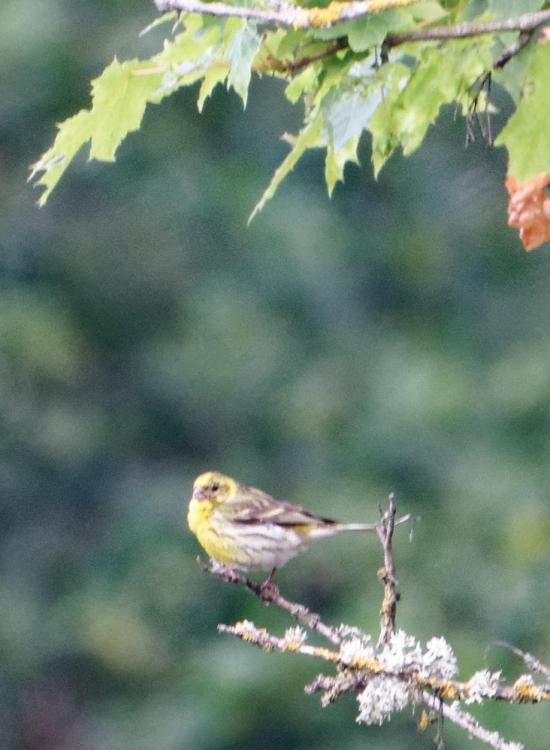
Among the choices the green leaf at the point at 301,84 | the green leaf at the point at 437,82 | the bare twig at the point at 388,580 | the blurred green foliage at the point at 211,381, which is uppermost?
the blurred green foliage at the point at 211,381

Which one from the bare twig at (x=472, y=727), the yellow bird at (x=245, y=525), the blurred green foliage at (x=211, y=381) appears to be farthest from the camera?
the blurred green foliage at (x=211, y=381)

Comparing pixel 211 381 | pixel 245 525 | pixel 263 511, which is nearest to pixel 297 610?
pixel 245 525

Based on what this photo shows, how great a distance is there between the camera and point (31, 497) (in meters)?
8.72

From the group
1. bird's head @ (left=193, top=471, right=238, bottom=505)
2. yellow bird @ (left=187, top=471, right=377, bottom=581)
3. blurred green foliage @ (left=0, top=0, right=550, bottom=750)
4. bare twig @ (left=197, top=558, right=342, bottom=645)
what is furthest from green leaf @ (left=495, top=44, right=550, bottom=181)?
blurred green foliage @ (left=0, top=0, right=550, bottom=750)

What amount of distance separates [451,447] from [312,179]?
1496 millimetres

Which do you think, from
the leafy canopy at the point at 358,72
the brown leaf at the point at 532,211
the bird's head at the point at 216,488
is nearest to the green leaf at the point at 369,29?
the leafy canopy at the point at 358,72

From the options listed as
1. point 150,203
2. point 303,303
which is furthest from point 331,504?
point 150,203

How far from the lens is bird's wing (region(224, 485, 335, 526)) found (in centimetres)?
386

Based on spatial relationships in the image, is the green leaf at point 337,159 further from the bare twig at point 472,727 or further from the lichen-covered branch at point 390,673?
the bare twig at point 472,727

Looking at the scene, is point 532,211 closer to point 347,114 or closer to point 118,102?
point 347,114

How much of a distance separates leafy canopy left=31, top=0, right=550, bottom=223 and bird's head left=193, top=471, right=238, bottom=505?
1770mm

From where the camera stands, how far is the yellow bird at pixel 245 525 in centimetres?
377

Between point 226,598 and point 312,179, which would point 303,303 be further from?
point 226,598

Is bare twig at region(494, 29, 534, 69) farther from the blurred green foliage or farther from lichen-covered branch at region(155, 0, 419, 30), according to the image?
the blurred green foliage
